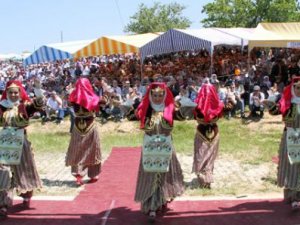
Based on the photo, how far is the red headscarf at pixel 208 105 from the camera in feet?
27.9

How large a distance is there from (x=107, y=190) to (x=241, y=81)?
34.7 feet

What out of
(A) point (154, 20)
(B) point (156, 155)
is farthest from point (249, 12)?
(B) point (156, 155)

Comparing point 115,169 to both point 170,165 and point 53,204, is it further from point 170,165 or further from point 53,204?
point 170,165

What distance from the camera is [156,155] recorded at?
6.97m

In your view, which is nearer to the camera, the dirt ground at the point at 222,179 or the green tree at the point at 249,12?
the dirt ground at the point at 222,179

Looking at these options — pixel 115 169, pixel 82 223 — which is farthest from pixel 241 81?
pixel 82 223

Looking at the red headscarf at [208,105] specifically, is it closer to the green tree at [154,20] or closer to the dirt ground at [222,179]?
the dirt ground at [222,179]

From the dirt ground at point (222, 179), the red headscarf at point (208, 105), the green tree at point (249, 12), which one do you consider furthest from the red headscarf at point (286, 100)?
the green tree at point (249, 12)

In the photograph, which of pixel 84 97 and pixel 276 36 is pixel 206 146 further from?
pixel 276 36

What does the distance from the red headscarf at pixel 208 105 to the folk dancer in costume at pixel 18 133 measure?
2.75 m

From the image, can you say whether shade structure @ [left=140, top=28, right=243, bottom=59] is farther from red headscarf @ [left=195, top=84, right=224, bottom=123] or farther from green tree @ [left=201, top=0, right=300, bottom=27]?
green tree @ [left=201, top=0, right=300, bottom=27]

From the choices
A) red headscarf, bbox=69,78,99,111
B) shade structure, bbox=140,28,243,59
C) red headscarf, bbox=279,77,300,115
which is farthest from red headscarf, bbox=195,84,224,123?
shade structure, bbox=140,28,243,59

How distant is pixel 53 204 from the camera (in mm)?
8094

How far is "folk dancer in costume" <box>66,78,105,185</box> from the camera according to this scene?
Result: 30.4 feet
